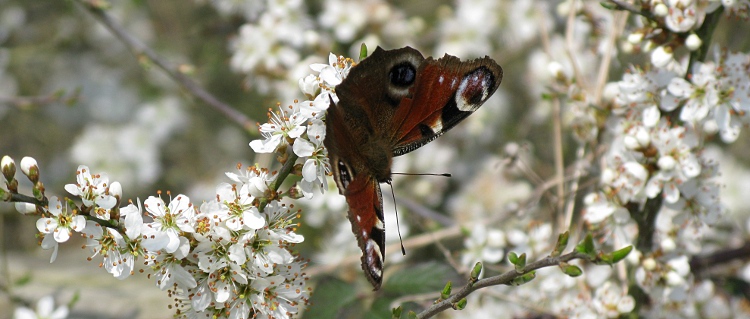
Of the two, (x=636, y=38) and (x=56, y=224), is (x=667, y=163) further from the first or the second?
(x=56, y=224)

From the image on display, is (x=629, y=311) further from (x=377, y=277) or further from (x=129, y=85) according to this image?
(x=129, y=85)

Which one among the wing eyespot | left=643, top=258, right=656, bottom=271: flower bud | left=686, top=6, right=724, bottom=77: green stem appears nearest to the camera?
the wing eyespot

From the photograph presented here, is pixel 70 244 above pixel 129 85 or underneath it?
underneath

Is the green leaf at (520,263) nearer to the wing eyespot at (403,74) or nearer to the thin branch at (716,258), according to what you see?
the wing eyespot at (403,74)

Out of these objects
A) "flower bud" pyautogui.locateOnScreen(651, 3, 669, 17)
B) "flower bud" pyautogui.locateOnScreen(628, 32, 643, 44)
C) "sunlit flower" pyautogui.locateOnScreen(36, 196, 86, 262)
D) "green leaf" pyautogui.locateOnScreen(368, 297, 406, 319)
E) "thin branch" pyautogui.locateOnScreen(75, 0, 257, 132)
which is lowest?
"green leaf" pyautogui.locateOnScreen(368, 297, 406, 319)

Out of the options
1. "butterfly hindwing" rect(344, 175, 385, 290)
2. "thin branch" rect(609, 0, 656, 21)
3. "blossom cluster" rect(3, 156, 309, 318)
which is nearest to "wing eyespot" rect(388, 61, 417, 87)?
"butterfly hindwing" rect(344, 175, 385, 290)

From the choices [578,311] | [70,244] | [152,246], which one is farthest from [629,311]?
[70,244]

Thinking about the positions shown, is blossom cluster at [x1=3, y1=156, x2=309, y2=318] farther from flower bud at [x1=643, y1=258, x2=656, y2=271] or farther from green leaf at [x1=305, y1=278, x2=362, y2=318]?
flower bud at [x1=643, y1=258, x2=656, y2=271]

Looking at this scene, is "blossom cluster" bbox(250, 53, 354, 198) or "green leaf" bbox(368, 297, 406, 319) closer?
"blossom cluster" bbox(250, 53, 354, 198)
